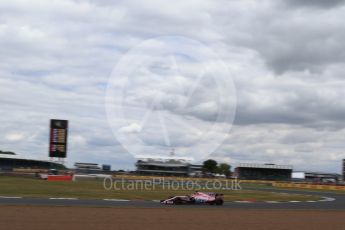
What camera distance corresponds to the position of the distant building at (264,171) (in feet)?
477

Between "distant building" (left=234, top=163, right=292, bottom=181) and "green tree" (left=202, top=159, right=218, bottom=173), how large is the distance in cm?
3824

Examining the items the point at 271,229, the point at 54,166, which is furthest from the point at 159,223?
the point at 54,166

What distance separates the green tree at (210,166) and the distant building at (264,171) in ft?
125

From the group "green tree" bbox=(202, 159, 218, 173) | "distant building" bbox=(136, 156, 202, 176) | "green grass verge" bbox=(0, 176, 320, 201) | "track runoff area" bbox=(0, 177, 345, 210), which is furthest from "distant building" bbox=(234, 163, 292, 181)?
"green grass verge" bbox=(0, 176, 320, 201)

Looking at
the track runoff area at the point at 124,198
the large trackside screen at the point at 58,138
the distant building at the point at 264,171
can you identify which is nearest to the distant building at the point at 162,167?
the distant building at the point at 264,171

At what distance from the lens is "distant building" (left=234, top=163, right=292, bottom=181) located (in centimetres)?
14538

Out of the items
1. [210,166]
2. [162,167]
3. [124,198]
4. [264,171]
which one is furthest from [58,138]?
[210,166]

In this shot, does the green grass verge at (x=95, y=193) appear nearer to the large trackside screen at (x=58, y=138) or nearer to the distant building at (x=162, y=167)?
the large trackside screen at (x=58, y=138)

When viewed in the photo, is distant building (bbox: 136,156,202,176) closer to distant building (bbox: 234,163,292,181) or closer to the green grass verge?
distant building (bbox: 234,163,292,181)

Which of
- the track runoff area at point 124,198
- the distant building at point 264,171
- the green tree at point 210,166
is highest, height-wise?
the green tree at point 210,166

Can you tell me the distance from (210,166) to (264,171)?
145 feet

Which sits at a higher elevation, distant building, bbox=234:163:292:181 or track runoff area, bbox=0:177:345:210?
distant building, bbox=234:163:292:181

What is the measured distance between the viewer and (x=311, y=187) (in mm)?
83938

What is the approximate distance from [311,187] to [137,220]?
68.2m
